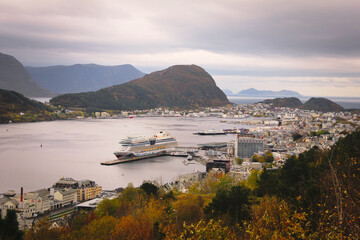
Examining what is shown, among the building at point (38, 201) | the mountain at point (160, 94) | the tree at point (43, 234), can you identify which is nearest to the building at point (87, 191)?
the building at point (38, 201)

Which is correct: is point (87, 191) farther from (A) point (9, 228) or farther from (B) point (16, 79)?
(B) point (16, 79)

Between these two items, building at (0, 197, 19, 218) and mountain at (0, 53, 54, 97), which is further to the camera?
mountain at (0, 53, 54, 97)

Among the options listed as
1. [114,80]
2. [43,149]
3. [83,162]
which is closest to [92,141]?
[43,149]

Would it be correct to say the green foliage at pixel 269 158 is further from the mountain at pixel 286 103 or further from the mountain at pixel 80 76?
the mountain at pixel 80 76

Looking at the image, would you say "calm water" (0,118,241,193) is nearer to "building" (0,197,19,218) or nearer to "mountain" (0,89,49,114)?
"building" (0,197,19,218)

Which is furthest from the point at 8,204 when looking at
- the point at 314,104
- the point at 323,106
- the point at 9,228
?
the point at 314,104

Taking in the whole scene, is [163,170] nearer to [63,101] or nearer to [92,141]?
[92,141]

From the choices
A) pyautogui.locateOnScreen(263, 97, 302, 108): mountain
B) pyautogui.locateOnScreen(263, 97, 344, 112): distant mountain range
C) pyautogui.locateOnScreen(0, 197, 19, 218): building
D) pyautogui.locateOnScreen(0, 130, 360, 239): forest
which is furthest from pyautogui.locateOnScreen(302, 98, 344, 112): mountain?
pyautogui.locateOnScreen(0, 197, 19, 218): building
